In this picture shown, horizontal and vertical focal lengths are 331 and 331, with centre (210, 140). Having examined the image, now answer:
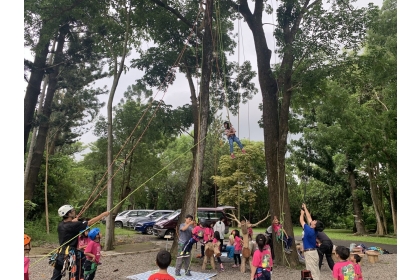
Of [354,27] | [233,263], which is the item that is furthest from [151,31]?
[233,263]

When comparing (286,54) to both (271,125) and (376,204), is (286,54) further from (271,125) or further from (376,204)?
(376,204)

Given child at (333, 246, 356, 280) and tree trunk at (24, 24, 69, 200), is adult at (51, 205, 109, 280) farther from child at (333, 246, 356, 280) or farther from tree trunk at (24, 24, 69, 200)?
tree trunk at (24, 24, 69, 200)

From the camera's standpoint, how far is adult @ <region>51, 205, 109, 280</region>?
4.96m

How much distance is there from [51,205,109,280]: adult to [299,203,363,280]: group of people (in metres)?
3.43

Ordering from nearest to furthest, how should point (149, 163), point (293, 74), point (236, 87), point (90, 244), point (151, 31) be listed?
1. point (90, 244)
2. point (293, 74)
3. point (151, 31)
4. point (236, 87)
5. point (149, 163)

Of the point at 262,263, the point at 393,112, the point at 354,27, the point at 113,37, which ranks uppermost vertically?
the point at 113,37

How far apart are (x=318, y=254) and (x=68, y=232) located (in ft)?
15.2

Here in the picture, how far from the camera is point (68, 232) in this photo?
4.98m

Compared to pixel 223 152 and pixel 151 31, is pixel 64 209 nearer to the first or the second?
pixel 151 31

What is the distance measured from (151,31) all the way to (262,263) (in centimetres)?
1023

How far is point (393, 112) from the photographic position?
14781 millimetres

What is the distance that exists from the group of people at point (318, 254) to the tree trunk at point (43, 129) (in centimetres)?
1250

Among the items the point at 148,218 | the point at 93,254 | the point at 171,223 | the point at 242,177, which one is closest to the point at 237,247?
the point at 93,254

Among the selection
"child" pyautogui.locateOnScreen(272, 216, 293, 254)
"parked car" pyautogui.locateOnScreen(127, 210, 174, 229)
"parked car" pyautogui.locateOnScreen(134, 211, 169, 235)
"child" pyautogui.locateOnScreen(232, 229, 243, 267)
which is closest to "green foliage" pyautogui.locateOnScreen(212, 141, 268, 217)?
"parked car" pyautogui.locateOnScreen(127, 210, 174, 229)
